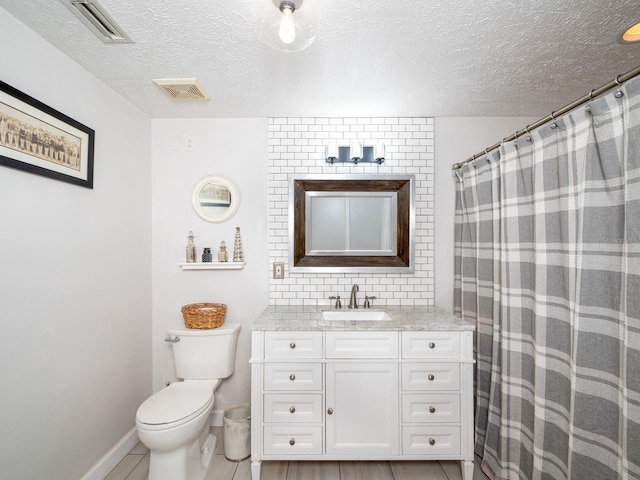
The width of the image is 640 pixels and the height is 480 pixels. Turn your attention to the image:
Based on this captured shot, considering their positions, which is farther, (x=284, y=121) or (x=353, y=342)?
(x=284, y=121)

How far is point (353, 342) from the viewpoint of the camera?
6.05 feet

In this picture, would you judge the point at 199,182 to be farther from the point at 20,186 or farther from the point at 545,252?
the point at 545,252

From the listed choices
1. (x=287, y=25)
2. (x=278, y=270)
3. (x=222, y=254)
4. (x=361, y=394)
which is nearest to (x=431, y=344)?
(x=361, y=394)

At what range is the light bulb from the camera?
1028 millimetres

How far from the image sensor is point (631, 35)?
1456mm

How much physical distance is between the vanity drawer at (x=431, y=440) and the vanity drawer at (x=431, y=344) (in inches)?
16.5

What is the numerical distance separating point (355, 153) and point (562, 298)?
1.52 m

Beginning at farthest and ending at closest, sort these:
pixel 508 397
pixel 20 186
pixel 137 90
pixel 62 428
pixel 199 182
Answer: pixel 199 182
pixel 137 90
pixel 508 397
pixel 62 428
pixel 20 186

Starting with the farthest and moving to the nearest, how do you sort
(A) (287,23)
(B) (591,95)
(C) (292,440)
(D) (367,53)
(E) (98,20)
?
(C) (292,440), (D) (367,53), (E) (98,20), (B) (591,95), (A) (287,23)

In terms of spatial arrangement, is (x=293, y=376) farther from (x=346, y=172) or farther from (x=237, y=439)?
(x=346, y=172)

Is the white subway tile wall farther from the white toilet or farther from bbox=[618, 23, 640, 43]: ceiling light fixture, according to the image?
bbox=[618, 23, 640, 43]: ceiling light fixture

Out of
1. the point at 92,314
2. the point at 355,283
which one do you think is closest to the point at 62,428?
the point at 92,314

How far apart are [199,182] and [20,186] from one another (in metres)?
1.13

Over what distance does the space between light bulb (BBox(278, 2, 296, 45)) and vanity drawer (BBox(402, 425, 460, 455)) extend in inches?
80.2
